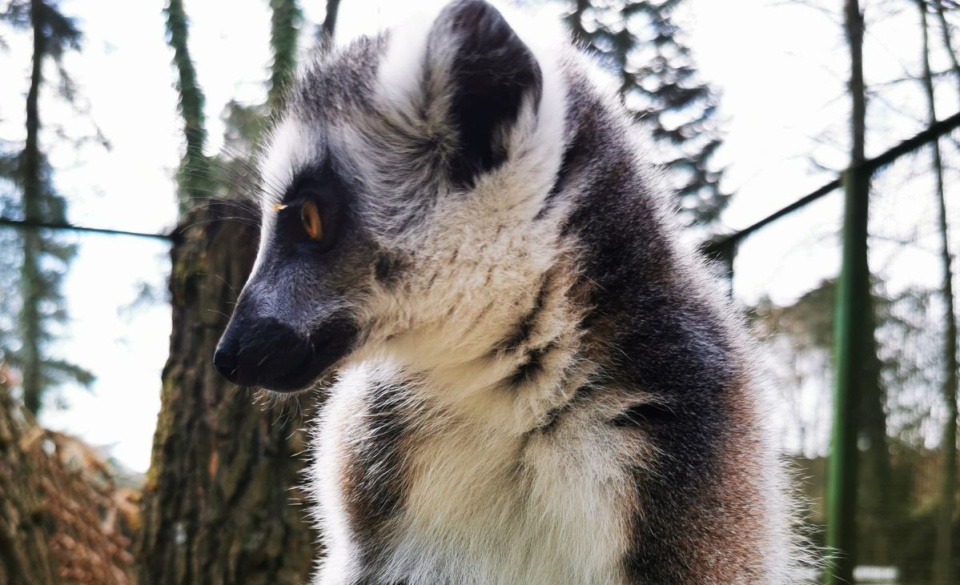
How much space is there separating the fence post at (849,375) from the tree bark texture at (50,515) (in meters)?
2.84

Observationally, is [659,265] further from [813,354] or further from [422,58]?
[813,354]

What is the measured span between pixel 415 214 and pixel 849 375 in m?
1.70

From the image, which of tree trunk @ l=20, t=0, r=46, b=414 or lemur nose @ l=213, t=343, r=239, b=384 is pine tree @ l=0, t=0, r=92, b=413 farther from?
lemur nose @ l=213, t=343, r=239, b=384

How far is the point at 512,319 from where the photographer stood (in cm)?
168

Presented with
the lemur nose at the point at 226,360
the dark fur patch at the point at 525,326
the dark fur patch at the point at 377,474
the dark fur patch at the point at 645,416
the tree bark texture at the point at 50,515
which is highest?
the dark fur patch at the point at 525,326

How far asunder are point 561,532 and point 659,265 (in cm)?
66

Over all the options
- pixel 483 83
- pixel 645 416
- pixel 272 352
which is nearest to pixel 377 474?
pixel 272 352

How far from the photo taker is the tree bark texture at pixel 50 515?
8.76 feet

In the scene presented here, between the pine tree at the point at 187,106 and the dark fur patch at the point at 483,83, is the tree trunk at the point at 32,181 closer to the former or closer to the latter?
the pine tree at the point at 187,106

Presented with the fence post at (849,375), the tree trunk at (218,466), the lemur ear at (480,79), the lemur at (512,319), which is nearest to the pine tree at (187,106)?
the tree trunk at (218,466)

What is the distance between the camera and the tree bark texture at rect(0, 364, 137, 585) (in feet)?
8.76

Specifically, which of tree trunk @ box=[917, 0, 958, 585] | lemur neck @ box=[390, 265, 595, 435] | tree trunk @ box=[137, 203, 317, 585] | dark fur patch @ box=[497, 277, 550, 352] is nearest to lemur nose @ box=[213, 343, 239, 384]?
lemur neck @ box=[390, 265, 595, 435]

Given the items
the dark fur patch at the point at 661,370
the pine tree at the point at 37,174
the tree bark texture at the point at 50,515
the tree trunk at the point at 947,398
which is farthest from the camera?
the pine tree at the point at 37,174

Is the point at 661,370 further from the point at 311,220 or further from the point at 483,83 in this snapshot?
the point at 311,220
